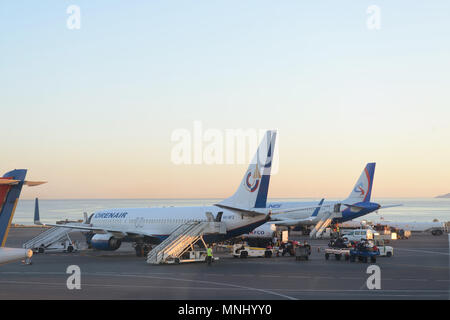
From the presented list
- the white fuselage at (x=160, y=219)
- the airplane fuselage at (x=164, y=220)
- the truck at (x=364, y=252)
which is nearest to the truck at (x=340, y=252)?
the truck at (x=364, y=252)

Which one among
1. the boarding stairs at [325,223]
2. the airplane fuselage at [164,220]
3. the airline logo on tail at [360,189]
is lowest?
the boarding stairs at [325,223]

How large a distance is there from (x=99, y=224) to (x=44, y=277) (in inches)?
984

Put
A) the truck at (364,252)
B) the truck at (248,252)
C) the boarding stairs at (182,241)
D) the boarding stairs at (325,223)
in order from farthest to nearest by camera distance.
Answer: the boarding stairs at (325,223)
the truck at (248,252)
the boarding stairs at (182,241)
the truck at (364,252)

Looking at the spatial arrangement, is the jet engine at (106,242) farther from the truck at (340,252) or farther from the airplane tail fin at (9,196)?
the airplane tail fin at (9,196)

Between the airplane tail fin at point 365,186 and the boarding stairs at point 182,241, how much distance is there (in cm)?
4556

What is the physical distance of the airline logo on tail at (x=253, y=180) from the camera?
45.8 meters

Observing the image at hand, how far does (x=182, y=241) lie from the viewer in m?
44.3

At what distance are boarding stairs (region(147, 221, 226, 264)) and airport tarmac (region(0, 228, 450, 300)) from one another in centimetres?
133

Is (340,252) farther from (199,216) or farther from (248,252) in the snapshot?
(199,216)

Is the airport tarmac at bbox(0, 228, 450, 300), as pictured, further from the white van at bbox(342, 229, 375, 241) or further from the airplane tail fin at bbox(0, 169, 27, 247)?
the white van at bbox(342, 229, 375, 241)

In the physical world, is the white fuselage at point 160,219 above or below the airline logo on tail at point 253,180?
below

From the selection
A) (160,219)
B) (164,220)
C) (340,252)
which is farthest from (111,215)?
(340,252)
